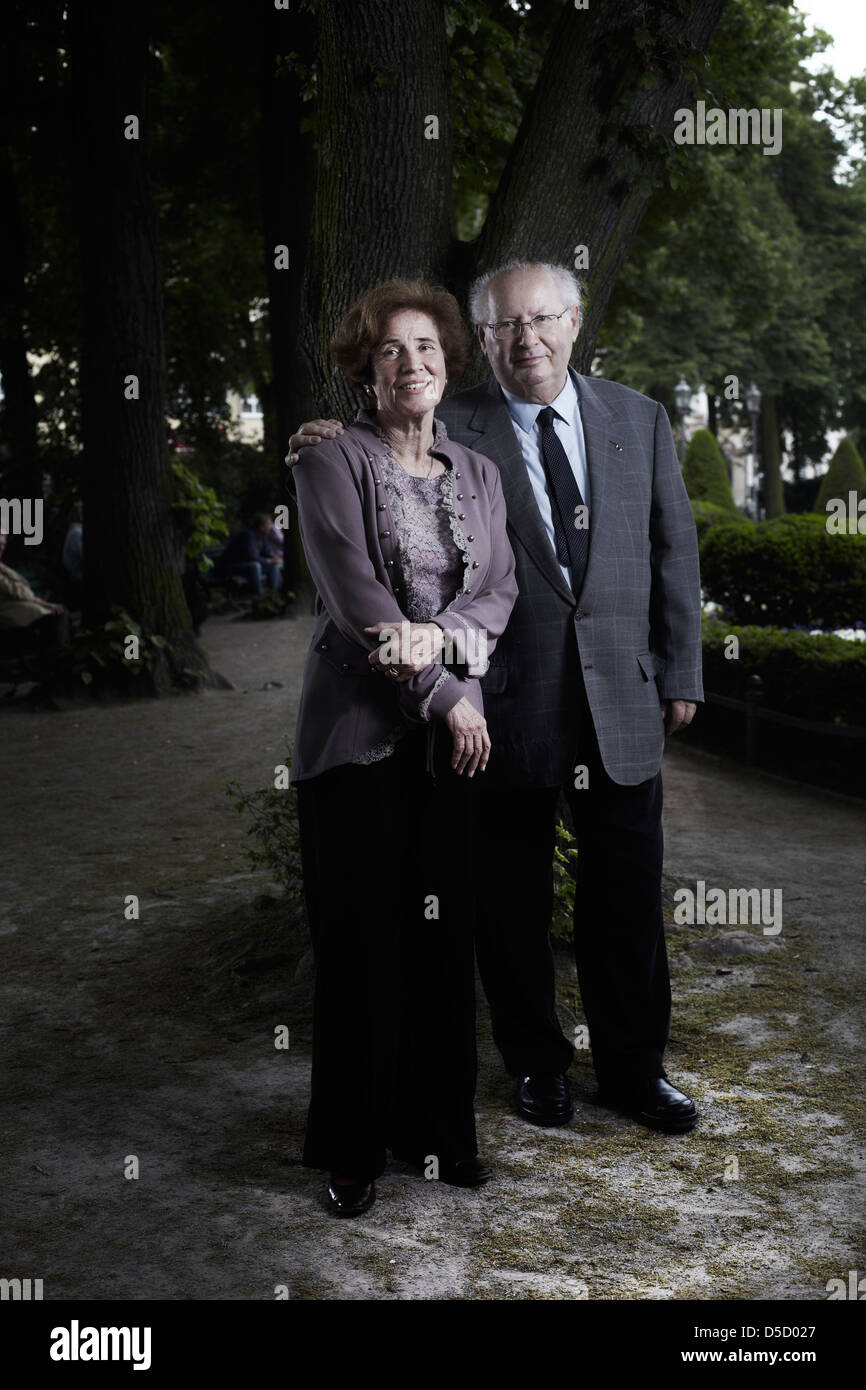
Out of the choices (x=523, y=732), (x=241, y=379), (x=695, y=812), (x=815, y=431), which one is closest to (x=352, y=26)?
(x=523, y=732)

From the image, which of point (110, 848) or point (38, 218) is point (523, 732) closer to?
point (110, 848)

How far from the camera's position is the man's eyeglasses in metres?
3.96

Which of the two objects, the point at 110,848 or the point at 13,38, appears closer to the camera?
the point at 110,848

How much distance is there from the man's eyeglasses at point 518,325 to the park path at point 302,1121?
7.31 feet

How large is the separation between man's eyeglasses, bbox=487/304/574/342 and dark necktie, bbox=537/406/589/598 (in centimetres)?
25

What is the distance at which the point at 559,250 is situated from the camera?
17.7ft

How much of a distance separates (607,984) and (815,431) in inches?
1673

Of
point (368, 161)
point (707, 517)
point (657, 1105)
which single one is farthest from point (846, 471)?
point (657, 1105)

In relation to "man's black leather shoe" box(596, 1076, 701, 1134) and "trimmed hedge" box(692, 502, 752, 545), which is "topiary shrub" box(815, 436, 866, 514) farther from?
"man's black leather shoe" box(596, 1076, 701, 1134)

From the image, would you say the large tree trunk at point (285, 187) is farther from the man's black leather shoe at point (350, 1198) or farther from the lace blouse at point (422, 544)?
the man's black leather shoe at point (350, 1198)

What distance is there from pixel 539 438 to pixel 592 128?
70.4 inches

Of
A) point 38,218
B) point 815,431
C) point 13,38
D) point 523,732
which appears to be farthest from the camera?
point 815,431

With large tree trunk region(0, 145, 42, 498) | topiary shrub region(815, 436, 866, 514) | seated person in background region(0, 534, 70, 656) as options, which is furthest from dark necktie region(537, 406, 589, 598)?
topiary shrub region(815, 436, 866, 514)

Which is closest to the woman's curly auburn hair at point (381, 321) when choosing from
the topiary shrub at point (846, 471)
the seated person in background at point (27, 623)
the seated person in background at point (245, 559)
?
the seated person in background at point (27, 623)
